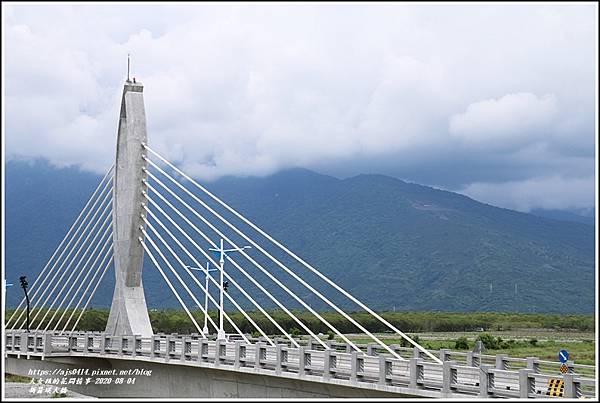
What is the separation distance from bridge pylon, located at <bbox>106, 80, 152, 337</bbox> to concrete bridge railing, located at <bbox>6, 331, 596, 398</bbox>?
155cm

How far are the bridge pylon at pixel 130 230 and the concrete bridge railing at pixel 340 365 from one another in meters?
1.55

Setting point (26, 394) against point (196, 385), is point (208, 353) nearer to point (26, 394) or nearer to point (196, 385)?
point (196, 385)

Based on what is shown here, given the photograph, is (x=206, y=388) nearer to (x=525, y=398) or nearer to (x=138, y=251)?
(x=138, y=251)

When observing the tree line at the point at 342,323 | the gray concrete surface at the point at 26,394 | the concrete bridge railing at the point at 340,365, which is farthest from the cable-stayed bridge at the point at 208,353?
the tree line at the point at 342,323

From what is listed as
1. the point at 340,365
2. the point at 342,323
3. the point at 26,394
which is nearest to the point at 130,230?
the point at 340,365

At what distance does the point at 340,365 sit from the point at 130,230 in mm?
12434

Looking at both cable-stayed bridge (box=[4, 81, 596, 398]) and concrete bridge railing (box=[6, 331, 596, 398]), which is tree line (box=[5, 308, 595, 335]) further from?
concrete bridge railing (box=[6, 331, 596, 398])

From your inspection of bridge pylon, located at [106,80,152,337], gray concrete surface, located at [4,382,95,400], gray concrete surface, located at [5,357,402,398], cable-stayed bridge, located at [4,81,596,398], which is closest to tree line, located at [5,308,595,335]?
cable-stayed bridge, located at [4,81,596,398]

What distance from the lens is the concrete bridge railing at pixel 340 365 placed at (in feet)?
61.9

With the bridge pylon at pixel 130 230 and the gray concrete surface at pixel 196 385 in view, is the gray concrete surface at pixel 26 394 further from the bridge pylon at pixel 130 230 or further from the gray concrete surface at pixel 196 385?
the bridge pylon at pixel 130 230

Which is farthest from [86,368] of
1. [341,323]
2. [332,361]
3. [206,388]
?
[341,323]

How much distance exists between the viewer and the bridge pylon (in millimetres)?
35656

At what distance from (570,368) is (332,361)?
526cm

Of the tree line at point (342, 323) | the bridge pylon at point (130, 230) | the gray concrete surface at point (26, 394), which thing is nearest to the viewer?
the gray concrete surface at point (26, 394)
